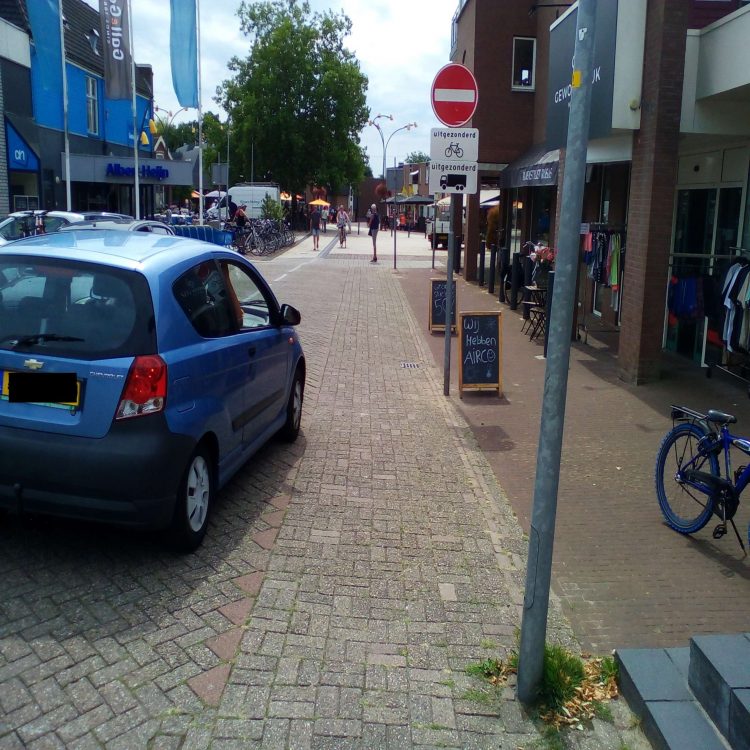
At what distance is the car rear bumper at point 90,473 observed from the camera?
171 inches

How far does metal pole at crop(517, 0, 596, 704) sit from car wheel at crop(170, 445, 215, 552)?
1.99 metres

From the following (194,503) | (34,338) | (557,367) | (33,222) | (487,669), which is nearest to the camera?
(557,367)

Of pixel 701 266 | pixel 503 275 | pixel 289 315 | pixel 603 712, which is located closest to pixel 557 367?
pixel 603 712

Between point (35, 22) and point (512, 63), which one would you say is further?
point (35, 22)

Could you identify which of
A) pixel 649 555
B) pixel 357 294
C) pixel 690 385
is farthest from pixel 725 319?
pixel 357 294

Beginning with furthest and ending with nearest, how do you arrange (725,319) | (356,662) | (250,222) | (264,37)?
(264,37), (250,222), (725,319), (356,662)

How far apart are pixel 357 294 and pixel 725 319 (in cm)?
1157

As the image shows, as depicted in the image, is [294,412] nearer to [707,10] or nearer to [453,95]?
[453,95]

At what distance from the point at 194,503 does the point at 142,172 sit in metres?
28.1

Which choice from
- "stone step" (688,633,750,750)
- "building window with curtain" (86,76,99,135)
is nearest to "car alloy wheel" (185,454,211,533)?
"stone step" (688,633,750,750)

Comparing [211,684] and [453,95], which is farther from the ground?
[453,95]

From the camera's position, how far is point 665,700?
139 inches

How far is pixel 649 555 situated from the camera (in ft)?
17.2

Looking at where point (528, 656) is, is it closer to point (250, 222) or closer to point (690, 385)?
point (690, 385)
